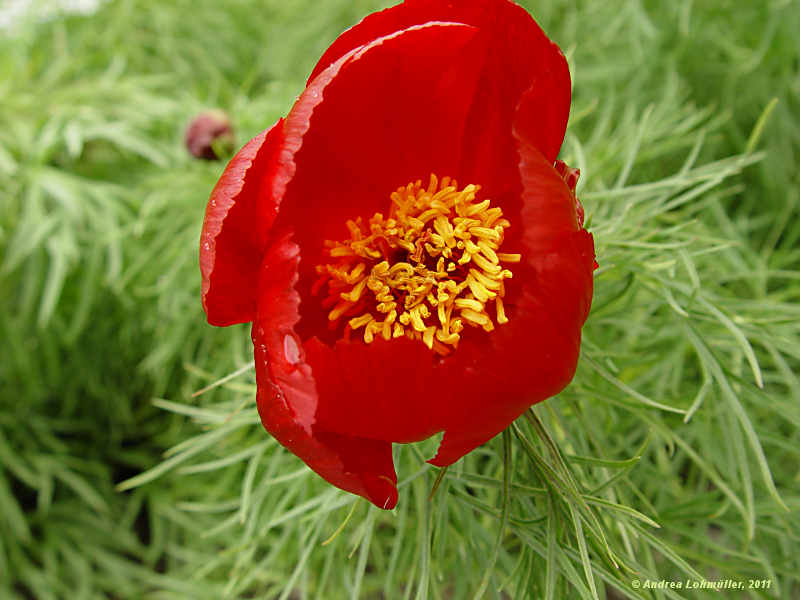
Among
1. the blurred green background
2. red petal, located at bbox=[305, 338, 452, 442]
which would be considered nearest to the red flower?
red petal, located at bbox=[305, 338, 452, 442]

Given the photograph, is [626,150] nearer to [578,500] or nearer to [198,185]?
[578,500]

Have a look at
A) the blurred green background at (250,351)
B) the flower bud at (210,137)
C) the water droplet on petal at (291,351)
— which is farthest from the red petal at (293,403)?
the flower bud at (210,137)

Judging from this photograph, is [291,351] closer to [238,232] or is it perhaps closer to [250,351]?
[238,232]

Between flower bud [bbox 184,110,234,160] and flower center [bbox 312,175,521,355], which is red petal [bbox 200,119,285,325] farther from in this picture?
flower bud [bbox 184,110,234,160]

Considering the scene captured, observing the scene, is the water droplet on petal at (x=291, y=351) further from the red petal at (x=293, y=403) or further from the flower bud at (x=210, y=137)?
the flower bud at (x=210, y=137)

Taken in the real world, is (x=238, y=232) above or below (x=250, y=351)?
above

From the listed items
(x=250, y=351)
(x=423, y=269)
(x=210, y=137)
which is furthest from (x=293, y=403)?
(x=210, y=137)

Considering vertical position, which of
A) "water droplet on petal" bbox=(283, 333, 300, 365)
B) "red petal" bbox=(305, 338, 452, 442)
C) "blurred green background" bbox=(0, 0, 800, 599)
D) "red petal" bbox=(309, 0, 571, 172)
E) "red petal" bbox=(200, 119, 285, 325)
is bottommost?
"blurred green background" bbox=(0, 0, 800, 599)
